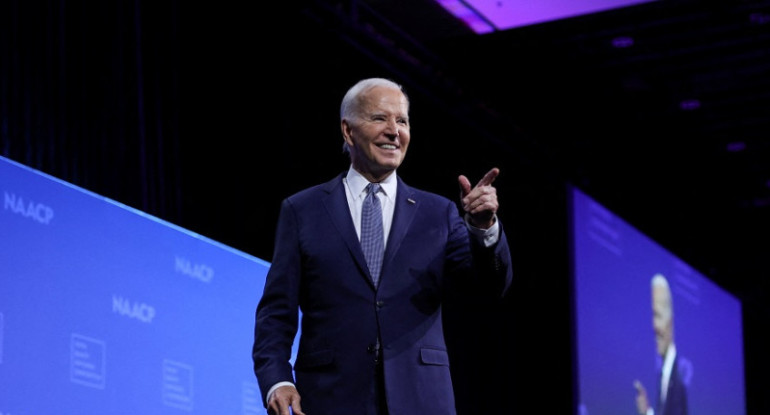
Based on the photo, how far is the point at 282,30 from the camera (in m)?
6.09

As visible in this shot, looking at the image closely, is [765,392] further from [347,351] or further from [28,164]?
[347,351]

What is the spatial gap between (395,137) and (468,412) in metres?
5.12

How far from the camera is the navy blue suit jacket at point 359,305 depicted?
2547 millimetres

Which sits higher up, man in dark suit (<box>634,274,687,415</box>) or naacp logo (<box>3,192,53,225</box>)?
man in dark suit (<box>634,274,687,415</box>)

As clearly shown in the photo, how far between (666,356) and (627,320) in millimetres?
645

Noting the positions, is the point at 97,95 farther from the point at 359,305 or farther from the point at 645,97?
the point at 645,97

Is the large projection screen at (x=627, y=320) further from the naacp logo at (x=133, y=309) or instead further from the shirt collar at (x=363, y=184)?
the shirt collar at (x=363, y=184)

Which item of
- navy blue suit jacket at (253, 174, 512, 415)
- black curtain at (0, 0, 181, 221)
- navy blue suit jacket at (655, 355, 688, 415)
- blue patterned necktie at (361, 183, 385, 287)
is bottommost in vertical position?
navy blue suit jacket at (253, 174, 512, 415)

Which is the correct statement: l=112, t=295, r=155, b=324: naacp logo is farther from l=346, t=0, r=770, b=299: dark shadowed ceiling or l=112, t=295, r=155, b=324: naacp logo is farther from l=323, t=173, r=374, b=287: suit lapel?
l=346, t=0, r=770, b=299: dark shadowed ceiling

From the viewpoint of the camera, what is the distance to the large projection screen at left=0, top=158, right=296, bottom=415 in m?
3.79

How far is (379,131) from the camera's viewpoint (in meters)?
2.69

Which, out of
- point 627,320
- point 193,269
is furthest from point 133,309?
point 627,320

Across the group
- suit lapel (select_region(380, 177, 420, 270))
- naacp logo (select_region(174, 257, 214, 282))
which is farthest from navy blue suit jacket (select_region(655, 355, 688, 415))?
suit lapel (select_region(380, 177, 420, 270))

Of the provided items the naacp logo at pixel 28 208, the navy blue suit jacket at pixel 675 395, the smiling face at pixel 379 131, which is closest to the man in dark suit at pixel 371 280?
the smiling face at pixel 379 131
